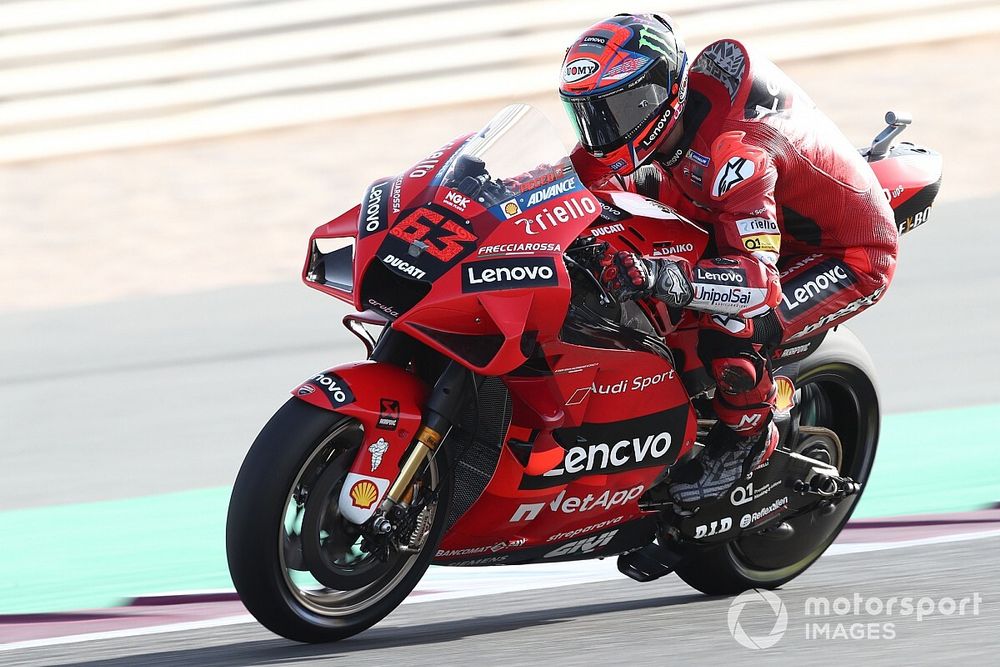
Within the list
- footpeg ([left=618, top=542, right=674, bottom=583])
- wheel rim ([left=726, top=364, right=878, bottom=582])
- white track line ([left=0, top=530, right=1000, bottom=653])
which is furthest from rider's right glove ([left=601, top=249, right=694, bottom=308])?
white track line ([left=0, top=530, right=1000, bottom=653])

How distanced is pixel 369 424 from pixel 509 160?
826mm

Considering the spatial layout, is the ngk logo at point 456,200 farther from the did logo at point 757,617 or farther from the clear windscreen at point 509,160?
the did logo at point 757,617

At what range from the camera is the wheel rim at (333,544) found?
4047 mm

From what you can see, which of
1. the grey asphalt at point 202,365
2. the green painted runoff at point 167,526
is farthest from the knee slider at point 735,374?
the grey asphalt at point 202,365

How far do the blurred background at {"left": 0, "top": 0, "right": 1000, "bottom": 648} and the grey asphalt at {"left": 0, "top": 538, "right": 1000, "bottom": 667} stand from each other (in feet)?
2.79

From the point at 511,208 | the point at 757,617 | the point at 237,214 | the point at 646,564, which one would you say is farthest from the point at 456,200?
the point at 237,214

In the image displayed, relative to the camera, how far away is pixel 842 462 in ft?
17.5

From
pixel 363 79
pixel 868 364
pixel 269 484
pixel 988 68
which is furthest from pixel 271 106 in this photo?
pixel 269 484

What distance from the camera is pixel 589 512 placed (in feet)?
14.9

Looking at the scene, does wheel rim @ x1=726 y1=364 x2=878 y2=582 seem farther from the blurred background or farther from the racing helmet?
the racing helmet

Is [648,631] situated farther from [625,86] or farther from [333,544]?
[625,86]

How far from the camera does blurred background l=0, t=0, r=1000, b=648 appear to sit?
21.5ft

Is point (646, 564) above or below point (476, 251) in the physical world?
below

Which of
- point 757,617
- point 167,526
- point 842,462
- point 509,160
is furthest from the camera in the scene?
point 167,526
